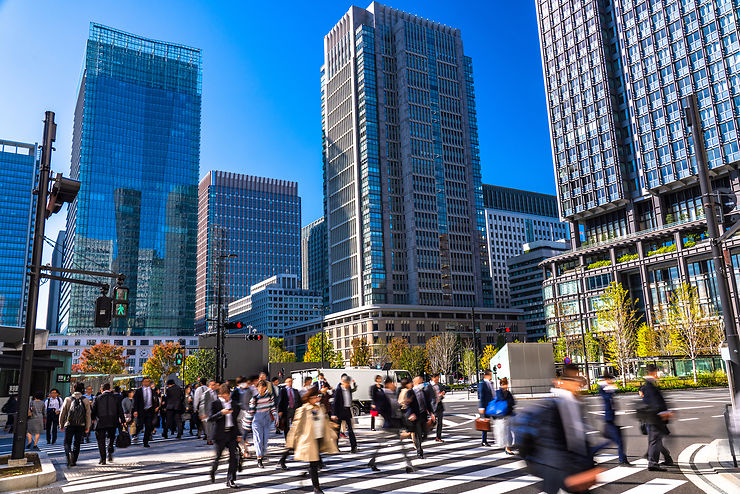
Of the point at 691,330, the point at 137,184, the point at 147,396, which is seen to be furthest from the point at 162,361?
the point at 691,330

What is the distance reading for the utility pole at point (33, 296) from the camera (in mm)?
11836

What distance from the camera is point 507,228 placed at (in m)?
182

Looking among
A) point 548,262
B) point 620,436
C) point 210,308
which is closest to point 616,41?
point 548,262

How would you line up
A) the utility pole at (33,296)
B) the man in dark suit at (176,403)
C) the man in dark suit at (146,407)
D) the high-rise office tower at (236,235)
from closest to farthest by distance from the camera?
the utility pole at (33,296), the man in dark suit at (146,407), the man in dark suit at (176,403), the high-rise office tower at (236,235)

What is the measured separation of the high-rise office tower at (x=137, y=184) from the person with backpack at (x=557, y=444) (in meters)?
141

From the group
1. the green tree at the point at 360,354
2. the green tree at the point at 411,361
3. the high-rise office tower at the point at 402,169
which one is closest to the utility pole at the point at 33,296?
the green tree at the point at 411,361

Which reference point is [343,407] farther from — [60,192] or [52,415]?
[52,415]

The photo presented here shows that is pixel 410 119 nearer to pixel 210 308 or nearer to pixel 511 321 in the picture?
pixel 511 321

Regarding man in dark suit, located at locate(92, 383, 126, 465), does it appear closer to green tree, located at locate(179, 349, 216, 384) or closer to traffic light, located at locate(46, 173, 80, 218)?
traffic light, located at locate(46, 173, 80, 218)

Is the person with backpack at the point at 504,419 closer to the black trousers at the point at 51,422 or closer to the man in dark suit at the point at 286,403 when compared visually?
the man in dark suit at the point at 286,403

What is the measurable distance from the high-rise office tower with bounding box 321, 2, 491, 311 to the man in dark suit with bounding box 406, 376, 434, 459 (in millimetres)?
104689

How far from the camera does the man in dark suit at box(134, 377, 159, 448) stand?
1809cm

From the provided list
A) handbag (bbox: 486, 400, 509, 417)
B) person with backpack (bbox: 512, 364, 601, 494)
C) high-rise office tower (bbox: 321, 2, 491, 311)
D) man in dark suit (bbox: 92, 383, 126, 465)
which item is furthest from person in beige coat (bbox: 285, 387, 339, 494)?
high-rise office tower (bbox: 321, 2, 491, 311)

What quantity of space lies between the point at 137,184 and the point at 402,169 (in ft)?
233
